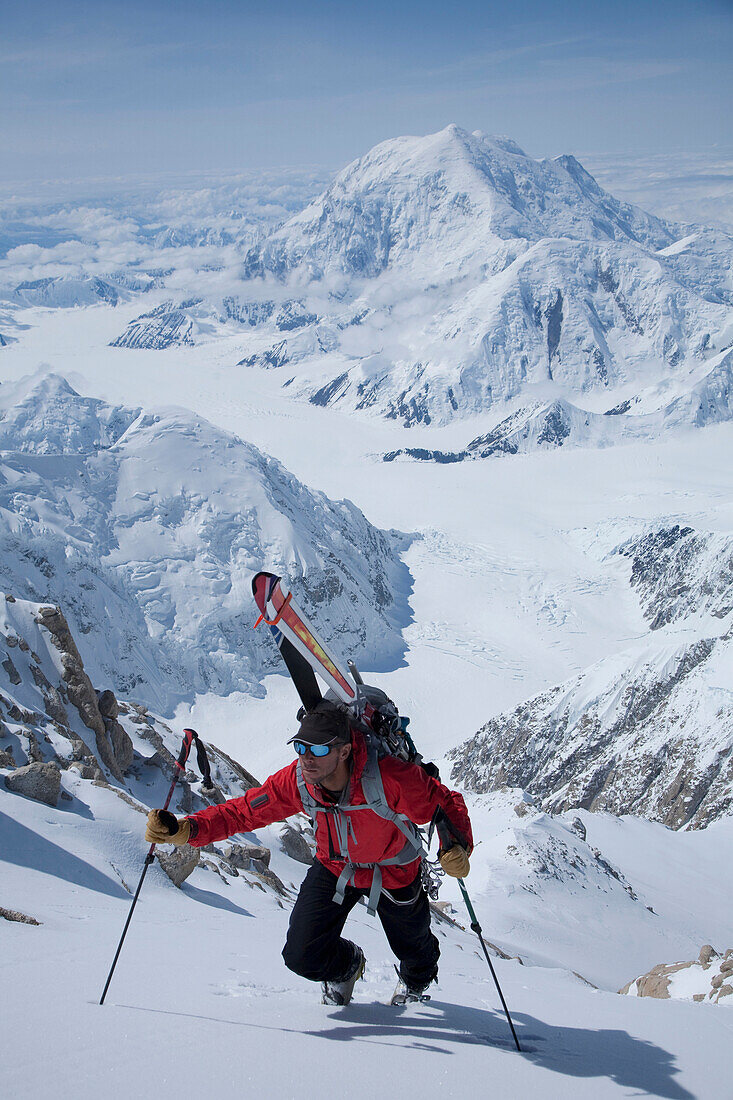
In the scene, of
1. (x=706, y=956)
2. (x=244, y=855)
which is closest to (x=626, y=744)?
(x=706, y=956)

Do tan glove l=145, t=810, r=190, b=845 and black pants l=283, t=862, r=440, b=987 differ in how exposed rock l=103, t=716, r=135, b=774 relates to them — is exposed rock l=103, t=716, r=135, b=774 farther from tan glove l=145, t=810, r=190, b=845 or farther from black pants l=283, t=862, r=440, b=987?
tan glove l=145, t=810, r=190, b=845

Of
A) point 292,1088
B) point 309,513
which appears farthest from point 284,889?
point 309,513

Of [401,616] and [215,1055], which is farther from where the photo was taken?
[401,616]

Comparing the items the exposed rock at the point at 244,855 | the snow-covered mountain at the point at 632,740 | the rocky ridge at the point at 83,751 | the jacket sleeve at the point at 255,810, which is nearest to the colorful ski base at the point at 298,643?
the jacket sleeve at the point at 255,810

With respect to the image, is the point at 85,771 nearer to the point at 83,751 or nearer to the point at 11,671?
the point at 83,751

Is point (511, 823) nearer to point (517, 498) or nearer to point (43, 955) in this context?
point (43, 955)

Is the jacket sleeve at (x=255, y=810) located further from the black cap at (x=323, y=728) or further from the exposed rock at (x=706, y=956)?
the exposed rock at (x=706, y=956)
